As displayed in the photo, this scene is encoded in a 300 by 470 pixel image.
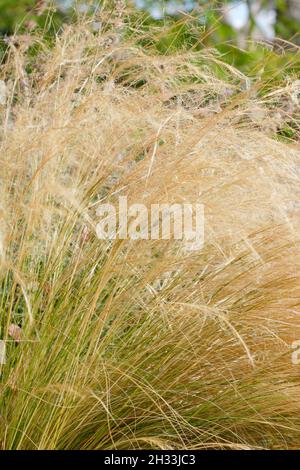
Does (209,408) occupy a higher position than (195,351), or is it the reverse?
(195,351)

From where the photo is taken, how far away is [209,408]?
81.9 inches

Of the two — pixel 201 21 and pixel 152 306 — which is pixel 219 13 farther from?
pixel 152 306

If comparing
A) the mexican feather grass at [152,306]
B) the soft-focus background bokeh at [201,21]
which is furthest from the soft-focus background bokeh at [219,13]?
the mexican feather grass at [152,306]

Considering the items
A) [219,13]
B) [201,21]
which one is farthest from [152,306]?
[219,13]

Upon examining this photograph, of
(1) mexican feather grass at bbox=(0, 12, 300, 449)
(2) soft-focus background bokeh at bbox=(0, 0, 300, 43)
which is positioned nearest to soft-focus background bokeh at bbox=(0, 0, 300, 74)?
(2) soft-focus background bokeh at bbox=(0, 0, 300, 43)

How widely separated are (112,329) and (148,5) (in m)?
2.42

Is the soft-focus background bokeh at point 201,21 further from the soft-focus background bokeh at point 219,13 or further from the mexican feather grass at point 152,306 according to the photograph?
the mexican feather grass at point 152,306

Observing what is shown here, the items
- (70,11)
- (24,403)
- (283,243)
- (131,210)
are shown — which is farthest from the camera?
(70,11)

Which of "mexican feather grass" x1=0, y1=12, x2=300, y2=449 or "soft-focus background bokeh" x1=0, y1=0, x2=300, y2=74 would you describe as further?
"soft-focus background bokeh" x1=0, y1=0, x2=300, y2=74

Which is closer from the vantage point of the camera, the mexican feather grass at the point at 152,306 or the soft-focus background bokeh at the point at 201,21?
the mexican feather grass at the point at 152,306

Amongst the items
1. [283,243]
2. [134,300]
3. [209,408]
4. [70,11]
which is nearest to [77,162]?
[134,300]

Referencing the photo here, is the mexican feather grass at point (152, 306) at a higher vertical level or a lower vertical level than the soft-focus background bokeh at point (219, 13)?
lower

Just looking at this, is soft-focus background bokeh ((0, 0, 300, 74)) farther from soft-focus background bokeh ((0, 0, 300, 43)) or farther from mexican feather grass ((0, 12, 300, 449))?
mexican feather grass ((0, 12, 300, 449))

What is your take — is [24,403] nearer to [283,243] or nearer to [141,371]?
[141,371]
